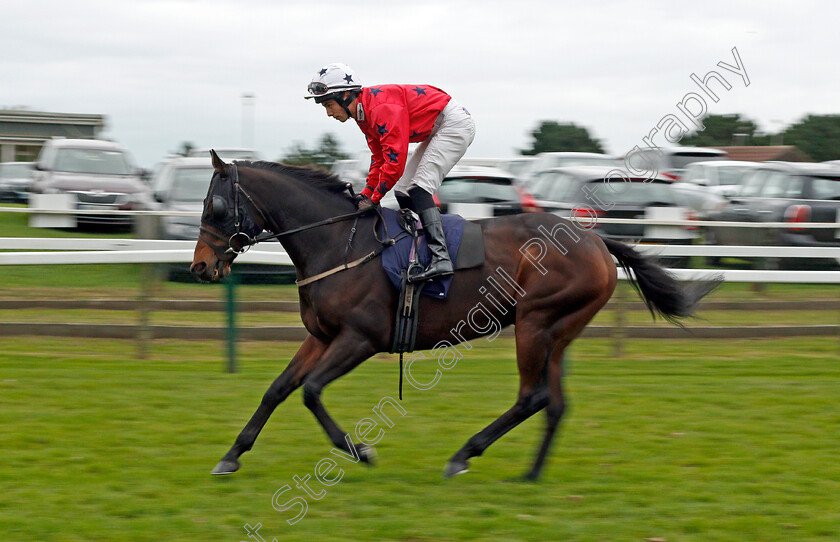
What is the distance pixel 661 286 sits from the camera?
5.83 meters

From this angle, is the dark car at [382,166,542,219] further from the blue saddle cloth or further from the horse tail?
the blue saddle cloth

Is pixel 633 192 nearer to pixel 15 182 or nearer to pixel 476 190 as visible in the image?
pixel 476 190

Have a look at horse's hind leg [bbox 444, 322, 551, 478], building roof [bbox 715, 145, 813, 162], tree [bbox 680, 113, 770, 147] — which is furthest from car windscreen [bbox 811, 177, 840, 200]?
tree [bbox 680, 113, 770, 147]

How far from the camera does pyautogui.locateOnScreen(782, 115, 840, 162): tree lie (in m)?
41.7

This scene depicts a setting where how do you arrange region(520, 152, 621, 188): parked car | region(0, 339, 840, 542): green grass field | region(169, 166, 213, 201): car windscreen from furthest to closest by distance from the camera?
region(520, 152, 621, 188): parked car, region(169, 166, 213, 201): car windscreen, region(0, 339, 840, 542): green grass field

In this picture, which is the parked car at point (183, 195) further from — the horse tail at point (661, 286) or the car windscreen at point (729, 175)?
the car windscreen at point (729, 175)

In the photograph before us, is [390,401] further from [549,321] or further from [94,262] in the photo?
[94,262]

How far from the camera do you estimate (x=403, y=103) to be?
17.7 feet

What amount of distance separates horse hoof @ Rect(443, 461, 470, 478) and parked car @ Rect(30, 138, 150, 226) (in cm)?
1123

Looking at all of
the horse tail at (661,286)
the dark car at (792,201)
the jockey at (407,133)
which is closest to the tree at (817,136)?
the dark car at (792,201)

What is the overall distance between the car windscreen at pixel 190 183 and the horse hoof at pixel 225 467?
7.91 metres

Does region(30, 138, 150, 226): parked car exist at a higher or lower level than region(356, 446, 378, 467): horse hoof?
higher

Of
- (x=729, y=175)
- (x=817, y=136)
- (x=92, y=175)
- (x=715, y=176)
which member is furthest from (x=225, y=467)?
(x=817, y=136)

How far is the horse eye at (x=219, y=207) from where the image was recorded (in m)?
5.24
